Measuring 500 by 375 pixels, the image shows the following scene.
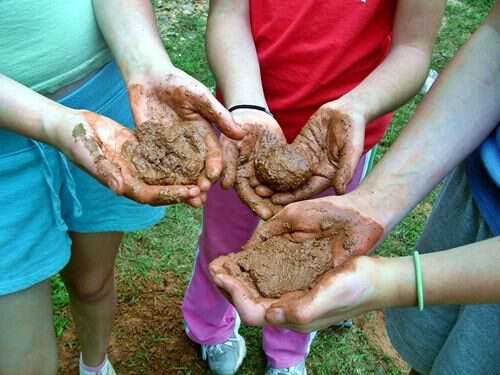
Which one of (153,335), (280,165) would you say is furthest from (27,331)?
(153,335)

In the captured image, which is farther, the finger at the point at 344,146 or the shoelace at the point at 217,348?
the shoelace at the point at 217,348

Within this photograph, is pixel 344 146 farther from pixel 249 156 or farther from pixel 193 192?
pixel 193 192

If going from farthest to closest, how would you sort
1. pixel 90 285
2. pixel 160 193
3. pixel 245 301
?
pixel 90 285 → pixel 160 193 → pixel 245 301

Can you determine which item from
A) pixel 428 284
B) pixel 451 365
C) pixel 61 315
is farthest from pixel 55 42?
pixel 61 315

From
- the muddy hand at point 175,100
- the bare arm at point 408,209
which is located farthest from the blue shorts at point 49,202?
the bare arm at point 408,209

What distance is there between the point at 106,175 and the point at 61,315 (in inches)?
59.2

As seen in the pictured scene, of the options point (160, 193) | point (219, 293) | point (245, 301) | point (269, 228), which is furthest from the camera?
point (219, 293)

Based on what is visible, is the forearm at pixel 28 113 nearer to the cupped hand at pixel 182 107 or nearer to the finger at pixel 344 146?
the cupped hand at pixel 182 107

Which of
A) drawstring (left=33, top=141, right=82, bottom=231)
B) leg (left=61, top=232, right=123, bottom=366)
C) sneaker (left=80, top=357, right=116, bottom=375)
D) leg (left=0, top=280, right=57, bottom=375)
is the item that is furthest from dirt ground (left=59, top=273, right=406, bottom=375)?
drawstring (left=33, top=141, right=82, bottom=231)

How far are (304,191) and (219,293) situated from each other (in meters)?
0.75

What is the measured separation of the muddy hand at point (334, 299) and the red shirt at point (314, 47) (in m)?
0.72

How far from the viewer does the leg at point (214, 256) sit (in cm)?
224

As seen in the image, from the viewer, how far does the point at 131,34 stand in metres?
1.85

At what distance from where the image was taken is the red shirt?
193cm
